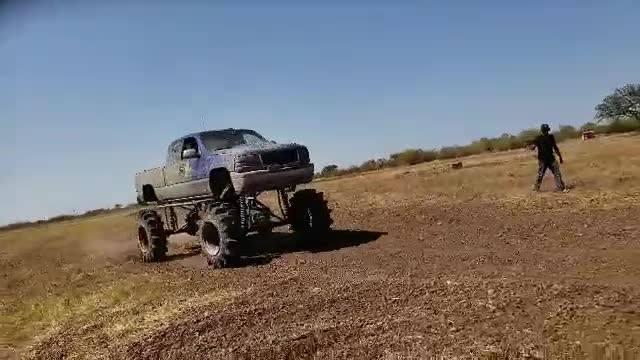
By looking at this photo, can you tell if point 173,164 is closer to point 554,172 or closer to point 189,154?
point 189,154

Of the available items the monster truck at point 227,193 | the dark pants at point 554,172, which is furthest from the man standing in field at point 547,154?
the monster truck at point 227,193

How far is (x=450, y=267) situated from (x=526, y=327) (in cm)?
338

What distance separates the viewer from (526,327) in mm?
5871

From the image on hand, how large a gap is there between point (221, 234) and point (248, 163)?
144cm

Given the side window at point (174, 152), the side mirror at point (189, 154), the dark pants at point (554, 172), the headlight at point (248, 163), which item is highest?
the side window at point (174, 152)

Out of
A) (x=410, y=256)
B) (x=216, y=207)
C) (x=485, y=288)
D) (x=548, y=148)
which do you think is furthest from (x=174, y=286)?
(x=548, y=148)

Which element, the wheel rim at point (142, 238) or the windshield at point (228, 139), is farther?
the wheel rim at point (142, 238)

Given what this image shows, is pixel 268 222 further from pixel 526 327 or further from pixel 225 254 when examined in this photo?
pixel 526 327

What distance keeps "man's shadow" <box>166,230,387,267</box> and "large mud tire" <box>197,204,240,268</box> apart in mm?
282

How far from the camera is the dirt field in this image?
19.6ft

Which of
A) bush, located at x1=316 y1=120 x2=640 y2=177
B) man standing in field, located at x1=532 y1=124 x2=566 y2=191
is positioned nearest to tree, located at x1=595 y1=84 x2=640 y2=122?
bush, located at x1=316 y1=120 x2=640 y2=177

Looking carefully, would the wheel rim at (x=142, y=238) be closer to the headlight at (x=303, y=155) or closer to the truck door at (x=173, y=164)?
the truck door at (x=173, y=164)

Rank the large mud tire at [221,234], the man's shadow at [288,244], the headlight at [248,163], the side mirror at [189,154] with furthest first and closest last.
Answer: the side mirror at [189,154] < the man's shadow at [288,244] < the headlight at [248,163] < the large mud tire at [221,234]

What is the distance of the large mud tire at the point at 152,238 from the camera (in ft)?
47.9
